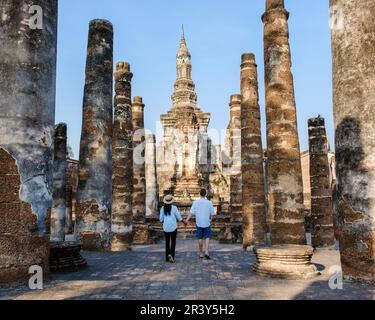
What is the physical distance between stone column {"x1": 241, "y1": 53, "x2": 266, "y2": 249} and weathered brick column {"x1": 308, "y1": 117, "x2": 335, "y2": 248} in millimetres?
1851

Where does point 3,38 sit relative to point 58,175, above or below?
above

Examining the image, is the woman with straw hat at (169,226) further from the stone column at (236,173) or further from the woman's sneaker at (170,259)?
the stone column at (236,173)

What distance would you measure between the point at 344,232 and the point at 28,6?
20.0 ft

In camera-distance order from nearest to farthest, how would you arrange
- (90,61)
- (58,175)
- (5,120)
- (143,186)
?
(5,120), (90,61), (58,175), (143,186)

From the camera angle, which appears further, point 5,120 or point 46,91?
point 46,91

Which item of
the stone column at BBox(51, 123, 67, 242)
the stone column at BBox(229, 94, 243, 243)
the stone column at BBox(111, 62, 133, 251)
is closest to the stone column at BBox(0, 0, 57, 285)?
the stone column at BBox(111, 62, 133, 251)

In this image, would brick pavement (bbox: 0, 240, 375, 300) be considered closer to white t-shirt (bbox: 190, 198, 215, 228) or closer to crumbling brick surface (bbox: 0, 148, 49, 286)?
crumbling brick surface (bbox: 0, 148, 49, 286)

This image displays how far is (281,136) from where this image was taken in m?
9.02

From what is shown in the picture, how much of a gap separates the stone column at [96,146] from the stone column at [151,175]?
36.0ft

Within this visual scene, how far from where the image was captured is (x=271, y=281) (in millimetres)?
5906

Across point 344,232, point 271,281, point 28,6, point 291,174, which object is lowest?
point 271,281
